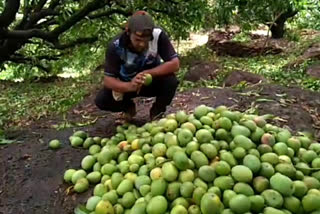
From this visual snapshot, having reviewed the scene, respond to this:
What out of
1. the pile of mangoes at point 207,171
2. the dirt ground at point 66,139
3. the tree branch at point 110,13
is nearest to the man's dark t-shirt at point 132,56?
the dirt ground at point 66,139

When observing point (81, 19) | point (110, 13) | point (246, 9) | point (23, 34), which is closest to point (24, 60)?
point (110, 13)

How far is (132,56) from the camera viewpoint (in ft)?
12.8

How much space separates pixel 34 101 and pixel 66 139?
3.58 metres

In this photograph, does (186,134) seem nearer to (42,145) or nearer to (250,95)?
(42,145)

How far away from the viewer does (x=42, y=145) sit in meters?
3.85

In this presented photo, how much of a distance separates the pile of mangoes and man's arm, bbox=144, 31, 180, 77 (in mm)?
837

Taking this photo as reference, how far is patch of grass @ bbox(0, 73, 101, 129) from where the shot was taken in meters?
6.24

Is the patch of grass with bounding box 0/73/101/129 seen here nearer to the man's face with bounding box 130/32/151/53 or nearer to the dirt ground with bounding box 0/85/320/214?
the dirt ground with bounding box 0/85/320/214

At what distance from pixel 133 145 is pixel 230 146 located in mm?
653

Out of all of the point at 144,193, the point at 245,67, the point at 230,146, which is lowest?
the point at 245,67

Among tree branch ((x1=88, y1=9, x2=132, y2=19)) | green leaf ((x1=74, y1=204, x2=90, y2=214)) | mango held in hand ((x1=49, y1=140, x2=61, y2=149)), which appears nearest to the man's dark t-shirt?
mango held in hand ((x1=49, y1=140, x2=61, y2=149))

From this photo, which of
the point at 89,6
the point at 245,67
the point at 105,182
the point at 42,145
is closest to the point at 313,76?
the point at 245,67

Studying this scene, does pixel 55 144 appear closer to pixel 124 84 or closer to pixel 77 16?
pixel 124 84

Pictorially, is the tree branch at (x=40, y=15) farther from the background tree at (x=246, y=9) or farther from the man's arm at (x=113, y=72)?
the man's arm at (x=113, y=72)
